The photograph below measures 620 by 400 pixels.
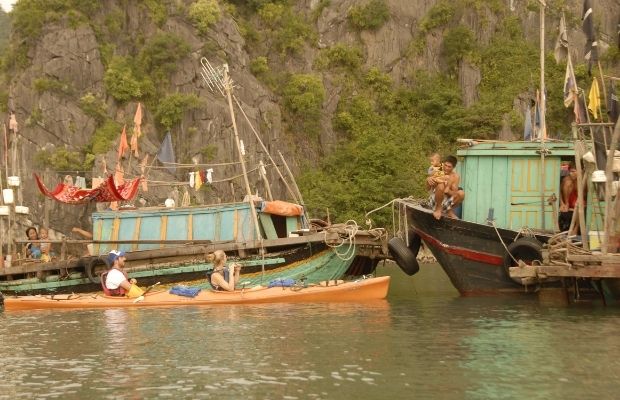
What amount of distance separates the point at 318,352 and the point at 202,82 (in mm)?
40734

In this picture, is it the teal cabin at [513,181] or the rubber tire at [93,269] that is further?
the rubber tire at [93,269]

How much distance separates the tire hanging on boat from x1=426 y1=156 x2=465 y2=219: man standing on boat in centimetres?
154

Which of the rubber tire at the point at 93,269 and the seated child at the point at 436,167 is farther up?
the seated child at the point at 436,167

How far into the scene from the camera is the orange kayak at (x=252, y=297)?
875 inches

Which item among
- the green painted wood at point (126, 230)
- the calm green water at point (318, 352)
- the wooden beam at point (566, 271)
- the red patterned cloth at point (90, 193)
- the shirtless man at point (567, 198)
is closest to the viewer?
the calm green water at point (318, 352)

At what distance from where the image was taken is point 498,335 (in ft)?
56.5

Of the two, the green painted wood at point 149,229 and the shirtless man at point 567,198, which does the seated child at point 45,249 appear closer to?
the green painted wood at point 149,229

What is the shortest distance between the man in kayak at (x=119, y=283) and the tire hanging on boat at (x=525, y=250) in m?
7.66

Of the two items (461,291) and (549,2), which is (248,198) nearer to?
(461,291)

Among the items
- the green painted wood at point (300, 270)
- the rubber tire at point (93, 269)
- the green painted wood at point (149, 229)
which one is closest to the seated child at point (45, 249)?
the rubber tire at point (93, 269)

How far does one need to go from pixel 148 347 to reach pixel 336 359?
3.22 meters

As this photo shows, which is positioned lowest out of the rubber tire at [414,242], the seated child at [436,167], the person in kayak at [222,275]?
the person in kayak at [222,275]

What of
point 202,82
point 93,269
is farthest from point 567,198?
point 202,82

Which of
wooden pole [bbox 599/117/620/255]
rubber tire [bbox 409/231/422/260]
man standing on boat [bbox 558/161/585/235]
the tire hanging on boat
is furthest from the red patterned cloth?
wooden pole [bbox 599/117/620/255]
